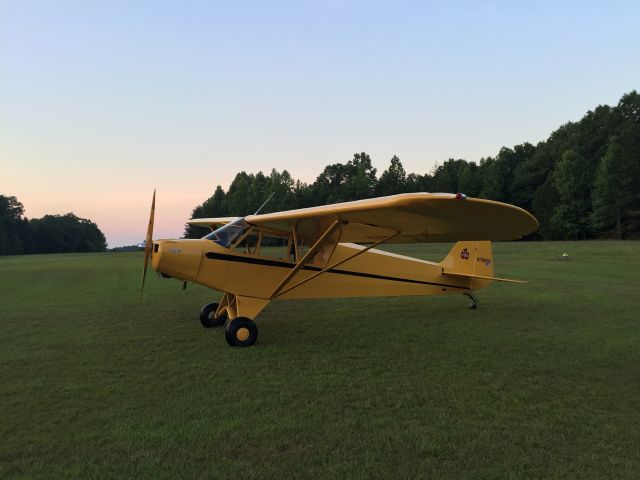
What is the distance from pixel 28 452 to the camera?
11.1 feet

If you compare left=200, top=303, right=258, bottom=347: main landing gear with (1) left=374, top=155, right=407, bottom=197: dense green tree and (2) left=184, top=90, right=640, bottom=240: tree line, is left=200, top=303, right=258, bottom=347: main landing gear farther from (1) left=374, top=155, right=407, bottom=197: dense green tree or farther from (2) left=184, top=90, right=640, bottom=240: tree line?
(1) left=374, top=155, right=407, bottom=197: dense green tree

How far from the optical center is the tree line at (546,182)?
175 feet

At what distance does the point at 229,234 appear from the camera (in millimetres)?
7520

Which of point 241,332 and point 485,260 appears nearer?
point 241,332

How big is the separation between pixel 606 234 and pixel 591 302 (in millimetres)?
54361

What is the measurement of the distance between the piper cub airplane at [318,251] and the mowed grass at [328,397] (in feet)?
2.12

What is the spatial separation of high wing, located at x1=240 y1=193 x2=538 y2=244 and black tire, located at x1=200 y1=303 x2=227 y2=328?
1936 millimetres

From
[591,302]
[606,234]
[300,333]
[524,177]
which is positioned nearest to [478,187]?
[524,177]

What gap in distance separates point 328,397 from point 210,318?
4240mm

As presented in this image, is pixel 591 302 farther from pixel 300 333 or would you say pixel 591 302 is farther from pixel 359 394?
pixel 359 394

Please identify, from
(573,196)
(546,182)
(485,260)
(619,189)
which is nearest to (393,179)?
(546,182)

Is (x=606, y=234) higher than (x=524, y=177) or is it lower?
lower

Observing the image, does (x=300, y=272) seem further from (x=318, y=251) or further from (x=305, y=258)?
(x=305, y=258)

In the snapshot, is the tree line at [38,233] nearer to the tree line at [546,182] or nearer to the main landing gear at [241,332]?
the tree line at [546,182]
